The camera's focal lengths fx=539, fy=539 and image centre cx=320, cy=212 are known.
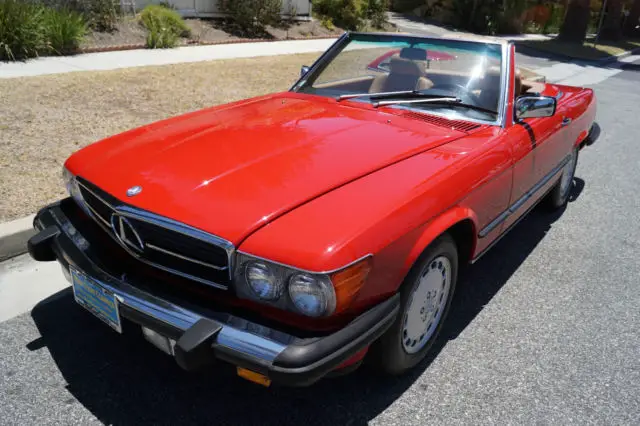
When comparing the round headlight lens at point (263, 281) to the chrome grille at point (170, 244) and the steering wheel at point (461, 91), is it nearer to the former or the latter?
the chrome grille at point (170, 244)

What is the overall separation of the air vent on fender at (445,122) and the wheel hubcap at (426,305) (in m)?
0.86

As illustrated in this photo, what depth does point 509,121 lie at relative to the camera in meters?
3.31

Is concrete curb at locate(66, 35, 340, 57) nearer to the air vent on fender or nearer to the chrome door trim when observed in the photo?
the air vent on fender

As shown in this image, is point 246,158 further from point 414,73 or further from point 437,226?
point 414,73

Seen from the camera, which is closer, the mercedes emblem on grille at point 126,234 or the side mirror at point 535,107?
the mercedes emblem on grille at point 126,234

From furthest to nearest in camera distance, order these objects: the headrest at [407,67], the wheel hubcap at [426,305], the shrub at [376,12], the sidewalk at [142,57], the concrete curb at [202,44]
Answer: the shrub at [376,12], the concrete curb at [202,44], the sidewalk at [142,57], the headrest at [407,67], the wheel hubcap at [426,305]

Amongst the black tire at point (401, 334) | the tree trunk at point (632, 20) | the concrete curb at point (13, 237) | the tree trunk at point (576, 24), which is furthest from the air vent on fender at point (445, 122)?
the tree trunk at point (632, 20)

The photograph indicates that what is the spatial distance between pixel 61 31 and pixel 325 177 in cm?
793

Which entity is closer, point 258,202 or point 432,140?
point 258,202

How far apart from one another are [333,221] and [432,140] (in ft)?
3.48

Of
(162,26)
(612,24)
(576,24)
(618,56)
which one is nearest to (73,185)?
(162,26)

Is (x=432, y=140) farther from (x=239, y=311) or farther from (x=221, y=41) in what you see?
(x=221, y=41)

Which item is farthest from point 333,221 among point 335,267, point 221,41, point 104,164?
point 221,41

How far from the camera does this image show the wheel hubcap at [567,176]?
468 cm
